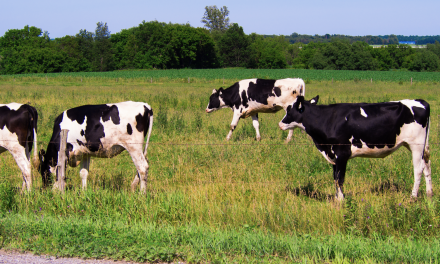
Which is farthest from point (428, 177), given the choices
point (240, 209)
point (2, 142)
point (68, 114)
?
point (2, 142)

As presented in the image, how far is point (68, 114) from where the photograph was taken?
7957 mm

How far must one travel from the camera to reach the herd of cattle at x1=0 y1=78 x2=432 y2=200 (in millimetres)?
6879

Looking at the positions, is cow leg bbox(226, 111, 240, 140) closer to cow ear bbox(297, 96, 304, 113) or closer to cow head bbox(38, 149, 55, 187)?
cow ear bbox(297, 96, 304, 113)

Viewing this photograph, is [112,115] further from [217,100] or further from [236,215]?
[217,100]

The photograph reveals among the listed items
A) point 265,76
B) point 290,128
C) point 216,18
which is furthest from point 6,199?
point 216,18

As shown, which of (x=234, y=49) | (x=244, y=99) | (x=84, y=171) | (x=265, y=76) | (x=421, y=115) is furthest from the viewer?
(x=234, y=49)

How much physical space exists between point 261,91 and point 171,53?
91.9 m

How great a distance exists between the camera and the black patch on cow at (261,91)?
43.8 ft

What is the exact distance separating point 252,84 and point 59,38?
118160mm

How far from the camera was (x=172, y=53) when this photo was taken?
335 ft

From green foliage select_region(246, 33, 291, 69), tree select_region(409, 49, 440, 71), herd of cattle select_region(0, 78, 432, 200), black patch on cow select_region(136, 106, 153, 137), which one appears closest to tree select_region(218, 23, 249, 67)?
green foliage select_region(246, 33, 291, 69)

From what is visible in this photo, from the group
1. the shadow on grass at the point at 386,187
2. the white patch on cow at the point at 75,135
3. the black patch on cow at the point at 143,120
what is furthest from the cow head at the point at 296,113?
the white patch on cow at the point at 75,135

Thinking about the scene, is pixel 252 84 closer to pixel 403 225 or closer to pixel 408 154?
pixel 408 154

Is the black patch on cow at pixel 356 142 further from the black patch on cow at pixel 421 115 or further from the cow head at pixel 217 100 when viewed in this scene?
the cow head at pixel 217 100
